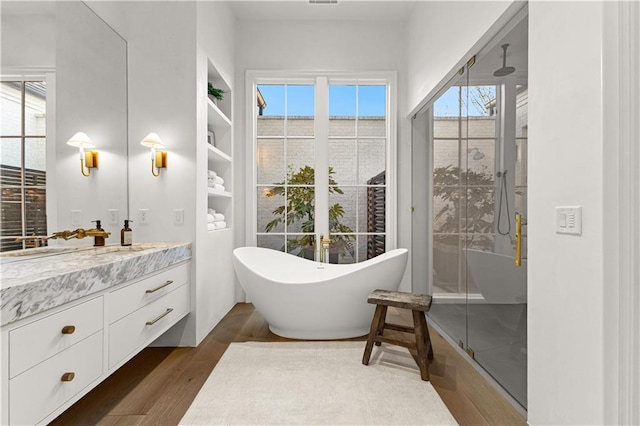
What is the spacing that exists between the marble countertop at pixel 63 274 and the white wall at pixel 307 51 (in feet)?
6.19

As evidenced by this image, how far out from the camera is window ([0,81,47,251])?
5.31 feet

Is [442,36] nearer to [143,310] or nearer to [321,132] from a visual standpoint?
[321,132]

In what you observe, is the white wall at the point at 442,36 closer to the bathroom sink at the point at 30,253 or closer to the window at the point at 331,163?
the window at the point at 331,163

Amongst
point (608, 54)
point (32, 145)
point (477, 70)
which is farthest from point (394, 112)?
point (32, 145)

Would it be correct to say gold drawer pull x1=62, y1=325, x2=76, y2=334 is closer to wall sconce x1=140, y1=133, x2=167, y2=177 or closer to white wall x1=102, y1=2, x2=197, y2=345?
white wall x1=102, y1=2, x2=197, y2=345

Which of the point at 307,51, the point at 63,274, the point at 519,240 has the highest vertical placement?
the point at 307,51

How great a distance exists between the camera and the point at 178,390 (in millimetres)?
1989

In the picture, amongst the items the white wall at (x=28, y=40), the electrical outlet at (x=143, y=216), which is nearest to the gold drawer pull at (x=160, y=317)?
the electrical outlet at (x=143, y=216)

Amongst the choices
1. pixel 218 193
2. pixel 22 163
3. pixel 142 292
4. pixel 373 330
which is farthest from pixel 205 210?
pixel 373 330

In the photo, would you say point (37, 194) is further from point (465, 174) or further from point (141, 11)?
point (465, 174)

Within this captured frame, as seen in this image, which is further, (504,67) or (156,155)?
(156,155)

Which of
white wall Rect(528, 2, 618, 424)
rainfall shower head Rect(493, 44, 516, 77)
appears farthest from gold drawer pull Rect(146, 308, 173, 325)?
rainfall shower head Rect(493, 44, 516, 77)

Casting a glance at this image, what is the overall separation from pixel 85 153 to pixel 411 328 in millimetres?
2390

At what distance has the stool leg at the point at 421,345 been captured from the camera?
210 centimetres
